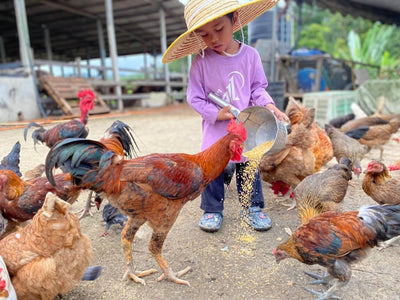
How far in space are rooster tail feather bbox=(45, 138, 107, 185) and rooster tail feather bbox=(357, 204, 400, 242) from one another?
2185 millimetres

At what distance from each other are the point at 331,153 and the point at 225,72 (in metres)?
2.68

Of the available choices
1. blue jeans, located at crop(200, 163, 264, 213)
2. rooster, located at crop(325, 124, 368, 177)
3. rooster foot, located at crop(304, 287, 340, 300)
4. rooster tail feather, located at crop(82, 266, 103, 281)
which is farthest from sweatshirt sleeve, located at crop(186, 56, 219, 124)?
rooster, located at crop(325, 124, 368, 177)

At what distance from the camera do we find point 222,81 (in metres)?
2.94

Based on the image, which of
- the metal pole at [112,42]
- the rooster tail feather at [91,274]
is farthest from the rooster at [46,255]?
the metal pole at [112,42]

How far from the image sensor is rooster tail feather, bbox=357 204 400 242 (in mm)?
2121

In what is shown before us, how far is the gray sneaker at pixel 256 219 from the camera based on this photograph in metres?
3.13

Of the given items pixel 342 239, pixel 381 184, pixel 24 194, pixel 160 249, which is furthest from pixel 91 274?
pixel 381 184

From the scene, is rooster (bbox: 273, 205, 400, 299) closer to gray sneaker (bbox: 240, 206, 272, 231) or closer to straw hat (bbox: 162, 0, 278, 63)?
gray sneaker (bbox: 240, 206, 272, 231)

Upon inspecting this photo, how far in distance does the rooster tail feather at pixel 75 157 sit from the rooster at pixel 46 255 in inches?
13.6

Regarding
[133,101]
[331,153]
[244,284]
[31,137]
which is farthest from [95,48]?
[244,284]

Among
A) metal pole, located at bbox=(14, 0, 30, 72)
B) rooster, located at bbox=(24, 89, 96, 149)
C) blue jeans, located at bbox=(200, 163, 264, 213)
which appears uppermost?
metal pole, located at bbox=(14, 0, 30, 72)

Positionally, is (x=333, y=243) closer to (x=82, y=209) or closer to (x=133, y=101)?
(x=82, y=209)

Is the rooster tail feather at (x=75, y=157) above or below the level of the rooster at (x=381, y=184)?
above

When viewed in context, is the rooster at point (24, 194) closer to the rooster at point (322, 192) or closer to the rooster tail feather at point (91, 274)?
the rooster tail feather at point (91, 274)
